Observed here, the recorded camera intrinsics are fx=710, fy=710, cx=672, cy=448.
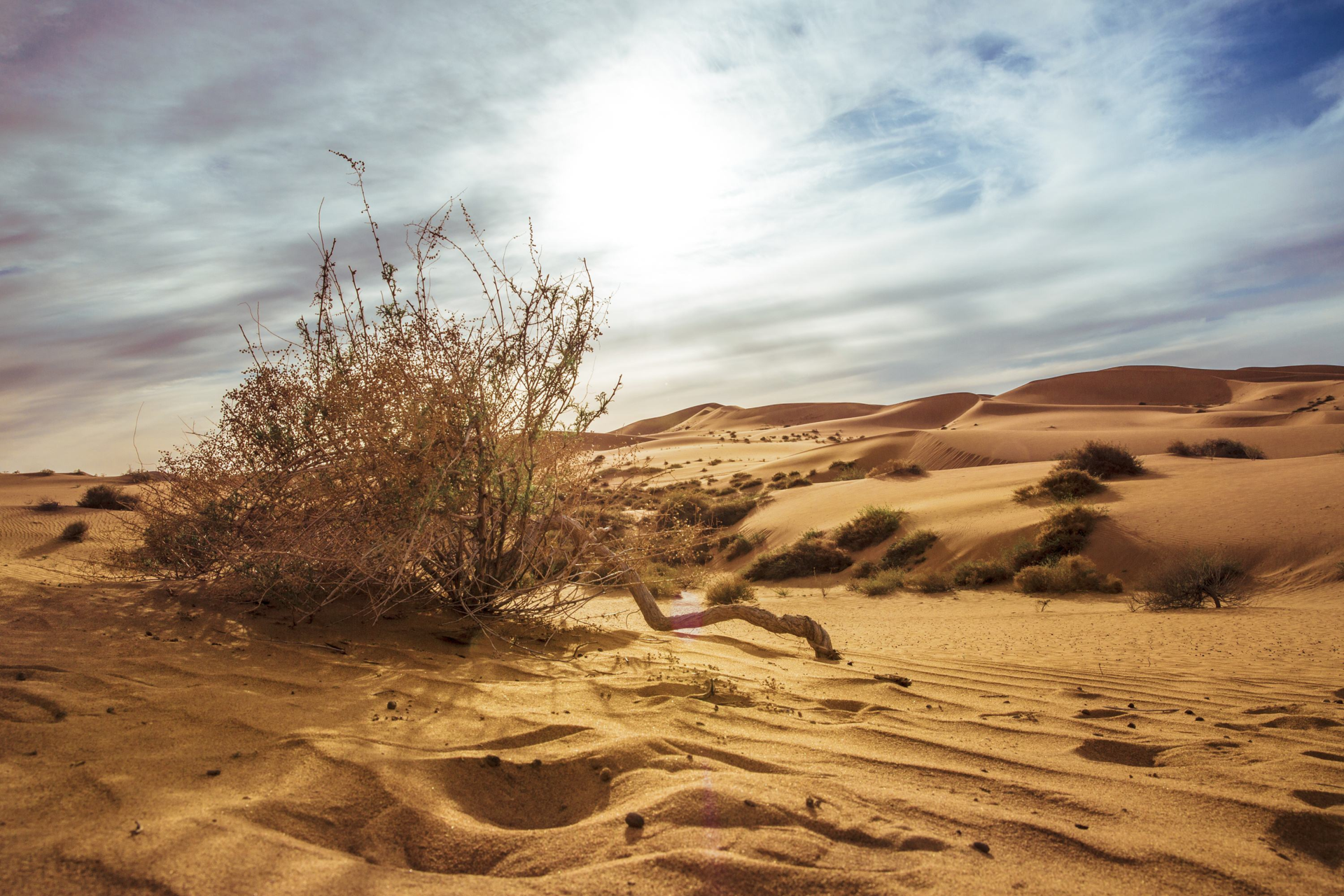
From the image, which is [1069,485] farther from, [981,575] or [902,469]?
[902,469]

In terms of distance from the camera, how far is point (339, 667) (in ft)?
12.3

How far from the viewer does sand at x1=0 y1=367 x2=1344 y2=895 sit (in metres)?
1.88

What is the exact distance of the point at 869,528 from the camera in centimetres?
1577

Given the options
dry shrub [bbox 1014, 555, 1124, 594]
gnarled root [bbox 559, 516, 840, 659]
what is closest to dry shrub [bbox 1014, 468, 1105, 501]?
dry shrub [bbox 1014, 555, 1124, 594]

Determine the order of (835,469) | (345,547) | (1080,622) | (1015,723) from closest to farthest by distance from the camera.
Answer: (1015,723) < (345,547) < (1080,622) < (835,469)

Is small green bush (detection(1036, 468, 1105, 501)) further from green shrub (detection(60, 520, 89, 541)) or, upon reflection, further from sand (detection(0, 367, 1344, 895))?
green shrub (detection(60, 520, 89, 541))

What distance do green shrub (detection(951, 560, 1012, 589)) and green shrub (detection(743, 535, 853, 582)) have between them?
9.90 feet

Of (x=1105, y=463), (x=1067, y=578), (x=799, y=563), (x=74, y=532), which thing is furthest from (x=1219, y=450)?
(x=74, y=532)

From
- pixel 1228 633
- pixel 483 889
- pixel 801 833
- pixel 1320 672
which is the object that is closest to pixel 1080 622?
pixel 1228 633

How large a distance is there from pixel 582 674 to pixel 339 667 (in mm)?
1303

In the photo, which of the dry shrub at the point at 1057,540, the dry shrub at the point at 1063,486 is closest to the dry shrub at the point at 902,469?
the dry shrub at the point at 1063,486

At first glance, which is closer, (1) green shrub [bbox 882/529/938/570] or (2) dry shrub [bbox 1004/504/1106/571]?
(2) dry shrub [bbox 1004/504/1106/571]

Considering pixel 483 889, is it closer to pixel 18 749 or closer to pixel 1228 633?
pixel 18 749

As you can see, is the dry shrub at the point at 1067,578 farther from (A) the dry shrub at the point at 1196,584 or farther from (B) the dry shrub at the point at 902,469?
(B) the dry shrub at the point at 902,469
